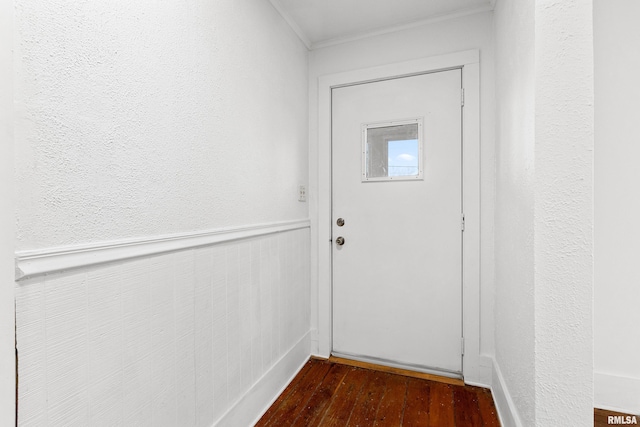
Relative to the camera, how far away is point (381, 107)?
84.0 inches

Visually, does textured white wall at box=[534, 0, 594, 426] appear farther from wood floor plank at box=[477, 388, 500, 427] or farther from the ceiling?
the ceiling

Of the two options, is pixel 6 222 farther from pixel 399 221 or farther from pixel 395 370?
pixel 395 370

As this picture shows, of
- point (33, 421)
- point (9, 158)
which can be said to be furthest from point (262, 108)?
point (33, 421)

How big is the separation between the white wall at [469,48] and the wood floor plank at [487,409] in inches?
9.5

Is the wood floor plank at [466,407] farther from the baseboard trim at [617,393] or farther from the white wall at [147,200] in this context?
the white wall at [147,200]

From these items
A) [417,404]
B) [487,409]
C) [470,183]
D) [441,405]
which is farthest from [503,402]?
[470,183]

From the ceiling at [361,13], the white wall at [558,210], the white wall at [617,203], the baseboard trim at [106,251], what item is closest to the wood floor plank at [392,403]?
the white wall at [558,210]

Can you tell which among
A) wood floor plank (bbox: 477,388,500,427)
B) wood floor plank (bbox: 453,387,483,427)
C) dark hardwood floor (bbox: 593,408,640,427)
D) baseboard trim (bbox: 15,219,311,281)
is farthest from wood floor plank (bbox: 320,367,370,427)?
dark hardwood floor (bbox: 593,408,640,427)

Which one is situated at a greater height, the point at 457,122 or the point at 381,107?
the point at 381,107

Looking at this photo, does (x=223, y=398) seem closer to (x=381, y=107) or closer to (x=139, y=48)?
(x=139, y=48)

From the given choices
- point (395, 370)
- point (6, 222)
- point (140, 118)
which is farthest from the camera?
point (395, 370)

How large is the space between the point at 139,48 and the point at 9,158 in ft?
1.75

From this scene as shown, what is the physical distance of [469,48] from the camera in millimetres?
1927

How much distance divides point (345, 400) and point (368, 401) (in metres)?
0.13
